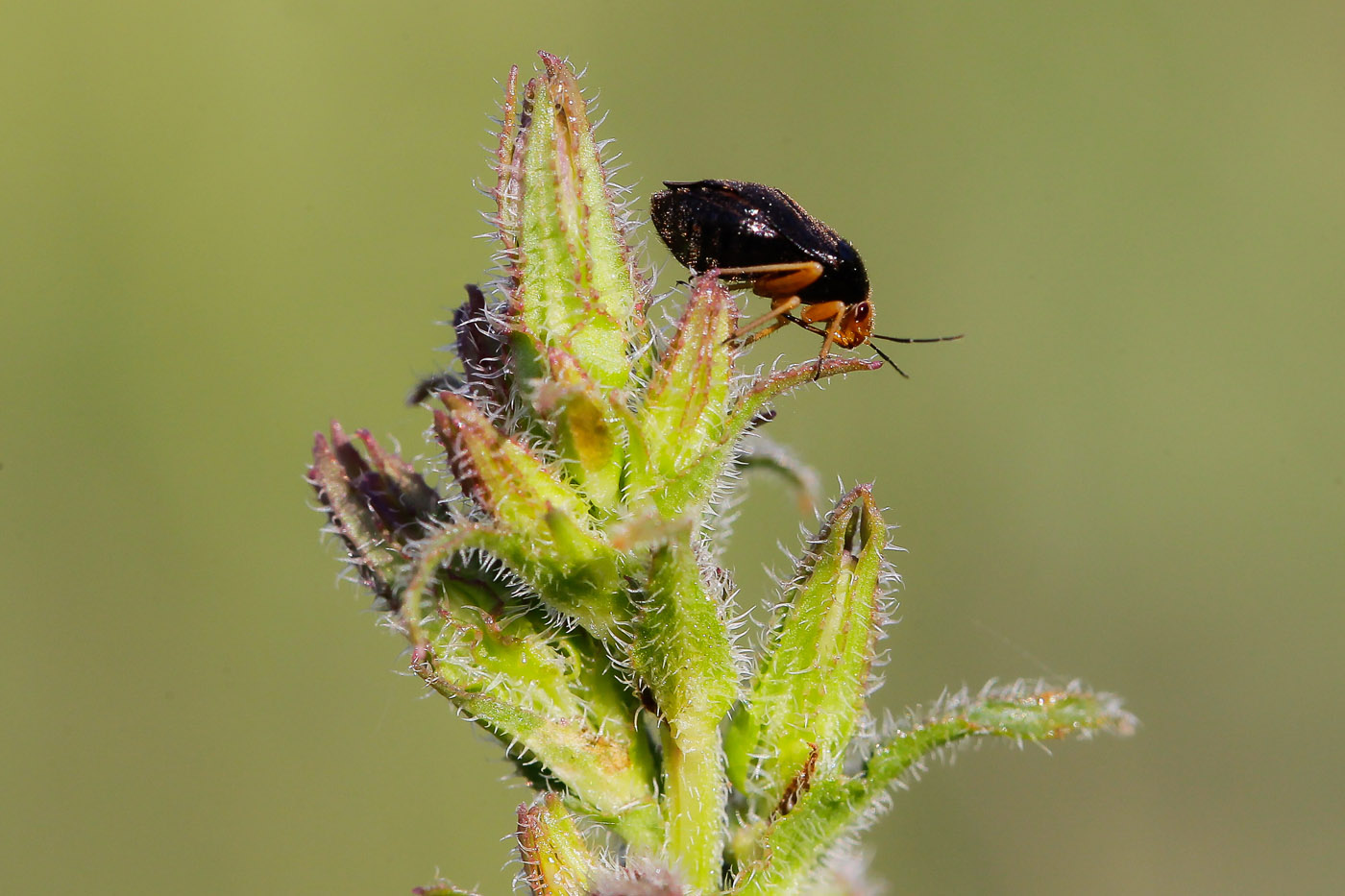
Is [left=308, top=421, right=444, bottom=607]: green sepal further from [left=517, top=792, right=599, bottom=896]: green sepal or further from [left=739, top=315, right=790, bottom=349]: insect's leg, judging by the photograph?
[left=739, top=315, right=790, bottom=349]: insect's leg

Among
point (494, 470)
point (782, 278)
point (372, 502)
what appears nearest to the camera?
point (494, 470)

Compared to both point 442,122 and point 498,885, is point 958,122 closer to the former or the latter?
point 442,122

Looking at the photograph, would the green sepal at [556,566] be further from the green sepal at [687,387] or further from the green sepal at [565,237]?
the green sepal at [565,237]

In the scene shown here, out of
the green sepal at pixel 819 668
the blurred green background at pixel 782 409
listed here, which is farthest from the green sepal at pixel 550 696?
the blurred green background at pixel 782 409

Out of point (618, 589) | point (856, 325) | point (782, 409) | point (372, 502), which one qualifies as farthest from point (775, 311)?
point (782, 409)

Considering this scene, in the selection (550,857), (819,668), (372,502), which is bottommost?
(550,857)

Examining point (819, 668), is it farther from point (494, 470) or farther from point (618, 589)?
point (494, 470)

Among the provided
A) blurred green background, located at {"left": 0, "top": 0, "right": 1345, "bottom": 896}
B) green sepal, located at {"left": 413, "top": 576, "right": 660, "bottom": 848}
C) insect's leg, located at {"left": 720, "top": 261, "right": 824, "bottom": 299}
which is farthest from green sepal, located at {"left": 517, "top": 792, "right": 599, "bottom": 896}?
blurred green background, located at {"left": 0, "top": 0, "right": 1345, "bottom": 896}
